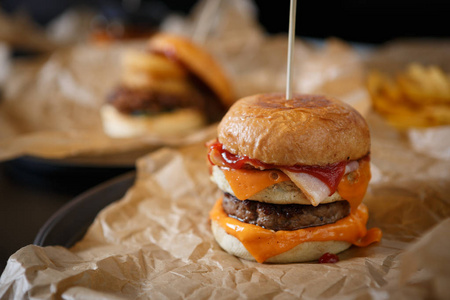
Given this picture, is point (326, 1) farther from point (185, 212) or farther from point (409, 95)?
point (185, 212)

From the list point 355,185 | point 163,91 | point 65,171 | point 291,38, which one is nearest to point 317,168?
point 355,185

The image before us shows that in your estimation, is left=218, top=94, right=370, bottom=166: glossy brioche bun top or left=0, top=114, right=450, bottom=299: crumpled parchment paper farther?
left=218, top=94, right=370, bottom=166: glossy brioche bun top

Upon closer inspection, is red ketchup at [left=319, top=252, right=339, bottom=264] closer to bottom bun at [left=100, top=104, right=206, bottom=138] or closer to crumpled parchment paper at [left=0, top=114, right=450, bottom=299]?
crumpled parchment paper at [left=0, top=114, right=450, bottom=299]

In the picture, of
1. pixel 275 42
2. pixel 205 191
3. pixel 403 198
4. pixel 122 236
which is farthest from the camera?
pixel 275 42

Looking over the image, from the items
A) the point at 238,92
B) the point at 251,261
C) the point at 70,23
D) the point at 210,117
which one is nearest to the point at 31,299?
the point at 251,261

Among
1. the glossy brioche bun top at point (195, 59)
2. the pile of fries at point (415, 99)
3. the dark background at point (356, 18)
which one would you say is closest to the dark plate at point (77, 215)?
the glossy brioche bun top at point (195, 59)

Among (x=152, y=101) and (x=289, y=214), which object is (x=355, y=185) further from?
(x=152, y=101)

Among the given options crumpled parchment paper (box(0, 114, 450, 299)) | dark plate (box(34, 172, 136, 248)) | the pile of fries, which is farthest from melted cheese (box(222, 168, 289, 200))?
the pile of fries

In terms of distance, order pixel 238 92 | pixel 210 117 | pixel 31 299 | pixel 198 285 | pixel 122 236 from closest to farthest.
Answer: pixel 31 299 → pixel 198 285 → pixel 122 236 → pixel 210 117 → pixel 238 92
